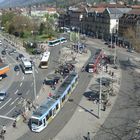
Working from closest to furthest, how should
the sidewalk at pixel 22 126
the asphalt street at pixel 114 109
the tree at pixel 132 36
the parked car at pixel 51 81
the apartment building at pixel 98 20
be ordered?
the asphalt street at pixel 114 109 → the sidewalk at pixel 22 126 → the parked car at pixel 51 81 → the tree at pixel 132 36 → the apartment building at pixel 98 20

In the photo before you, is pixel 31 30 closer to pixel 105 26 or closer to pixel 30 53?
pixel 105 26

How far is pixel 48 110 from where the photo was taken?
36.3 meters

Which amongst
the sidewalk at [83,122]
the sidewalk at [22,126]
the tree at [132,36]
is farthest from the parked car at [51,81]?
the tree at [132,36]

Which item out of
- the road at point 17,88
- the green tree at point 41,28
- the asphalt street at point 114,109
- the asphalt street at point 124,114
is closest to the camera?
the asphalt street at point 124,114

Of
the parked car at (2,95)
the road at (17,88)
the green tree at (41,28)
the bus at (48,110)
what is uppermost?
the bus at (48,110)

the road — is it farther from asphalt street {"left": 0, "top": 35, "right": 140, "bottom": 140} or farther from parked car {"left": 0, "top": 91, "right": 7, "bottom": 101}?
parked car {"left": 0, "top": 91, "right": 7, "bottom": 101}

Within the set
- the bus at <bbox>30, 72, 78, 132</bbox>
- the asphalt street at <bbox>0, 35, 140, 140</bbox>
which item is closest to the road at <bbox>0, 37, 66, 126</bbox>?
the asphalt street at <bbox>0, 35, 140, 140</bbox>

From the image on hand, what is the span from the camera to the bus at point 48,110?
34625 mm

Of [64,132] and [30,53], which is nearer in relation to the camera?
[64,132]

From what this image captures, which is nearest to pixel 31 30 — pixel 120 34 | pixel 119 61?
pixel 120 34

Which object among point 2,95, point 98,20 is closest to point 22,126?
point 2,95

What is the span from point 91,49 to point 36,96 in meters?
42.3

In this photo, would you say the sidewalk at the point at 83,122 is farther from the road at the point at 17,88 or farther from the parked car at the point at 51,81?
the parked car at the point at 51,81

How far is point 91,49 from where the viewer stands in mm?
86875
